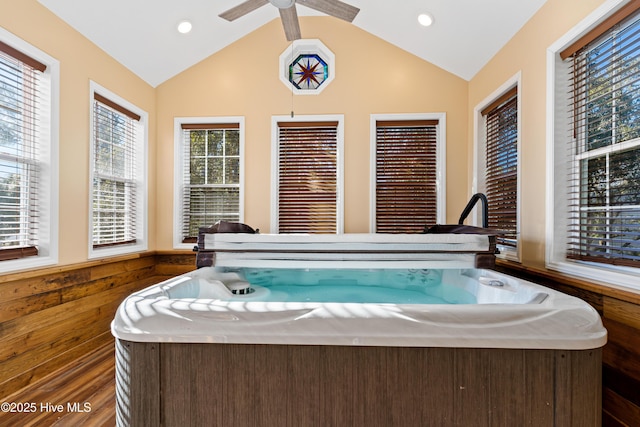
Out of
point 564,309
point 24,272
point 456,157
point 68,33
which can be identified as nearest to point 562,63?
point 456,157

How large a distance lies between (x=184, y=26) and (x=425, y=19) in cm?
203

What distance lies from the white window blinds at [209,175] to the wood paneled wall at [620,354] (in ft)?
9.46

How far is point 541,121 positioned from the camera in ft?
6.55

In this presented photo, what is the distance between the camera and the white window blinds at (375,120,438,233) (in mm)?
3201

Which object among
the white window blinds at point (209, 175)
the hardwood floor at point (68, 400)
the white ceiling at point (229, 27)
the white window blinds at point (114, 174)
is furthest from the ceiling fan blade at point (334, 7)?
the hardwood floor at point (68, 400)

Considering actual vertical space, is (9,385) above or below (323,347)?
below

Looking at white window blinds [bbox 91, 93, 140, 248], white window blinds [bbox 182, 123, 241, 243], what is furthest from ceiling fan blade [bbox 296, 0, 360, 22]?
white window blinds [bbox 91, 93, 140, 248]

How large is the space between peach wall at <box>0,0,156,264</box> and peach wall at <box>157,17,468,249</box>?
2.94ft

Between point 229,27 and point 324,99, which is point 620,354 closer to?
point 324,99

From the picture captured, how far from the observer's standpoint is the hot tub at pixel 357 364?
96 cm

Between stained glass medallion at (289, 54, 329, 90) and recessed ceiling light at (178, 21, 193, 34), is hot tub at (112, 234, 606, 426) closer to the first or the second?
recessed ceiling light at (178, 21, 193, 34)

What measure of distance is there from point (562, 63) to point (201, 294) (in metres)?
2.46

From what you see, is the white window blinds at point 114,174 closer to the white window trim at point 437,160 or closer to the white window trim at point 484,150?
the white window trim at point 437,160

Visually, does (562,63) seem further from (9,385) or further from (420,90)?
(9,385)
